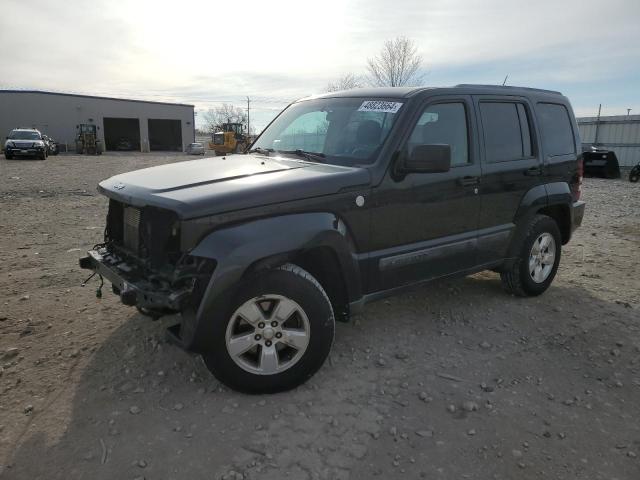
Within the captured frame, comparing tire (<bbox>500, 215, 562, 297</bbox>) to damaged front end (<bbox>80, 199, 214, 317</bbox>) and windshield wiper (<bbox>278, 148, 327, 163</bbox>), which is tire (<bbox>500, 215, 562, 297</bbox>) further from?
damaged front end (<bbox>80, 199, 214, 317</bbox>)

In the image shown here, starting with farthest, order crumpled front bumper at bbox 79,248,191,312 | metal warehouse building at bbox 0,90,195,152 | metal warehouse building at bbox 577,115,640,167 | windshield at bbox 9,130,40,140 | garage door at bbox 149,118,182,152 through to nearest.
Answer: garage door at bbox 149,118,182,152 → metal warehouse building at bbox 0,90,195,152 → windshield at bbox 9,130,40,140 → metal warehouse building at bbox 577,115,640,167 → crumpled front bumper at bbox 79,248,191,312

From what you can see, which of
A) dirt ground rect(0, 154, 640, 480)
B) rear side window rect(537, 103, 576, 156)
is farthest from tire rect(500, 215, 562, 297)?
rear side window rect(537, 103, 576, 156)

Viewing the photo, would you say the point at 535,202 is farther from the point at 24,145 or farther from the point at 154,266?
the point at 24,145

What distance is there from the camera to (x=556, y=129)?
510 cm

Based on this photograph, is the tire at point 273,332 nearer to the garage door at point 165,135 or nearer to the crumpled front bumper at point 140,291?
the crumpled front bumper at point 140,291

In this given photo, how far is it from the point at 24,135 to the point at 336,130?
31.1 m

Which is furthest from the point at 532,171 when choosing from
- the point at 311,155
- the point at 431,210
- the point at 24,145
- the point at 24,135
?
the point at 24,135

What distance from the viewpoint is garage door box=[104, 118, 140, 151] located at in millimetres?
52906

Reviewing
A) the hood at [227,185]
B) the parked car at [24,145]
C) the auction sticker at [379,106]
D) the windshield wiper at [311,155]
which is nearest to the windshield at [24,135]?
the parked car at [24,145]

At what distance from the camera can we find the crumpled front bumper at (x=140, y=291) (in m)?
2.78

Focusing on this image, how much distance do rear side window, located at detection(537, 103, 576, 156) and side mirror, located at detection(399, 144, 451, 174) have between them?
2.06 meters

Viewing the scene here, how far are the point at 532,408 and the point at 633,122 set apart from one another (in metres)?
26.0

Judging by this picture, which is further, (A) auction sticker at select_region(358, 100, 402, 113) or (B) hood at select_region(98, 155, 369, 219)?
(A) auction sticker at select_region(358, 100, 402, 113)

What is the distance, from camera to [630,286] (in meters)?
5.39
